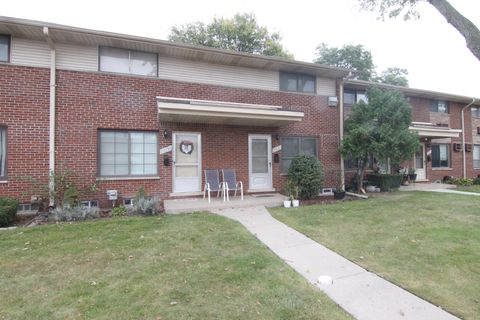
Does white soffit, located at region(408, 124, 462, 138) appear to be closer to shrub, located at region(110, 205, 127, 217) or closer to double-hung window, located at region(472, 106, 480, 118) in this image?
double-hung window, located at region(472, 106, 480, 118)

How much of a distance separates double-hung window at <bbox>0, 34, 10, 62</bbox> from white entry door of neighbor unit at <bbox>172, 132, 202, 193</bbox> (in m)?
4.64

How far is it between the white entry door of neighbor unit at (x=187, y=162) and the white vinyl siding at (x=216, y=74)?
187cm

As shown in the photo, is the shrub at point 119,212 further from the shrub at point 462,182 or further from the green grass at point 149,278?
the shrub at point 462,182

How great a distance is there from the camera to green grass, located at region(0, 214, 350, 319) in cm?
259

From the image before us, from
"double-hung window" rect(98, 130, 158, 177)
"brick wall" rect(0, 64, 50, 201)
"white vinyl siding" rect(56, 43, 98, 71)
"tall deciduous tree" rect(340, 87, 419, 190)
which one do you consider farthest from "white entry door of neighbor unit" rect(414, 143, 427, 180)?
"brick wall" rect(0, 64, 50, 201)

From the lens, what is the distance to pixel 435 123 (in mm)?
13789

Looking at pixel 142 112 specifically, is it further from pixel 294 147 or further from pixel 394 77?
pixel 394 77

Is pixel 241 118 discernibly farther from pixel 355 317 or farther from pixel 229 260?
pixel 355 317

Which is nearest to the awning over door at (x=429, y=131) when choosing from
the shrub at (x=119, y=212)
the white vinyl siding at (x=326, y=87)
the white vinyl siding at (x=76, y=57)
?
the white vinyl siding at (x=326, y=87)

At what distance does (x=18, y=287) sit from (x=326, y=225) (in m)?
5.21

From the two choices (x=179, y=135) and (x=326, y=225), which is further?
(x=179, y=135)

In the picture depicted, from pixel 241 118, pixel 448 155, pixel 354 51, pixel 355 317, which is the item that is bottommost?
pixel 355 317

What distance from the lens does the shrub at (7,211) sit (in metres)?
5.68

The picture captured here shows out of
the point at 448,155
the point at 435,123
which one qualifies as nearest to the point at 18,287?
the point at 435,123
